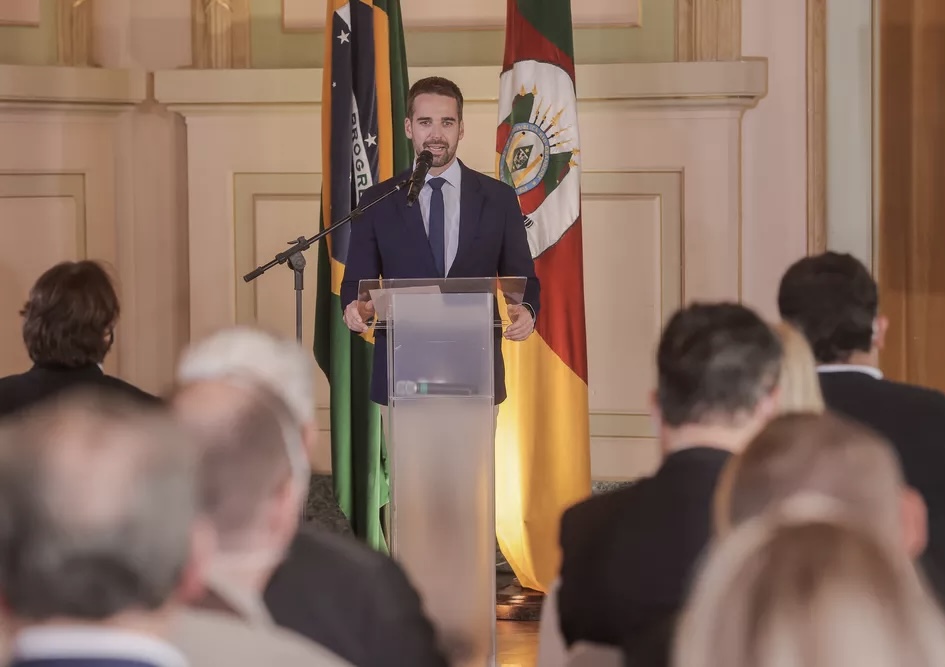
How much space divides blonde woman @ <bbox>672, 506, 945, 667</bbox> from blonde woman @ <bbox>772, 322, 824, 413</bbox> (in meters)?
1.01

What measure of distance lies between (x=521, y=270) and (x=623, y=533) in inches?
94.0

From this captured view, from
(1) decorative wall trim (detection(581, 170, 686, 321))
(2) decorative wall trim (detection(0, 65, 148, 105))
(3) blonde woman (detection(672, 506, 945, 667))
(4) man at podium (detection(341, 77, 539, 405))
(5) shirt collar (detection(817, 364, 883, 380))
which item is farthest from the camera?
(2) decorative wall trim (detection(0, 65, 148, 105))

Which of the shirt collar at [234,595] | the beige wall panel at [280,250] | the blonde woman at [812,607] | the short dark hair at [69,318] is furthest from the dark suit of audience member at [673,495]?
the beige wall panel at [280,250]

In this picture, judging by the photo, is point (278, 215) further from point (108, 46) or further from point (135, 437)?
point (135, 437)

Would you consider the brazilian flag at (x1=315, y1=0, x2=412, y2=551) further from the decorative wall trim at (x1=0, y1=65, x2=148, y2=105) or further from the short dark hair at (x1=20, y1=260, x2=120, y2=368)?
the short dark hair at (x1=20, y1=260, x2=120, y2=368)

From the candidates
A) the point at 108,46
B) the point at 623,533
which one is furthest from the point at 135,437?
the point at 108,46

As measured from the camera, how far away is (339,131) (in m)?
5.06

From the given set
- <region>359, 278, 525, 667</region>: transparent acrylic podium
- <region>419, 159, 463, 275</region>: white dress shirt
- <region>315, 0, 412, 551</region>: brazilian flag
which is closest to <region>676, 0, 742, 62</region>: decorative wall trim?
<region>315, 0, 412, 551</region>: brazilian flag

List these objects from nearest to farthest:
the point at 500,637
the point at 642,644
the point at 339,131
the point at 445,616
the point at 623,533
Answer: the point at 642,644 < the point at 623,533 < the point at 445,616 < the point at 500,637 < the point at 339,131

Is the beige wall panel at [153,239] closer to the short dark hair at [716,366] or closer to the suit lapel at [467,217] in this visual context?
the suit lapel at [467,217]

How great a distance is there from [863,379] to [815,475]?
1.57 m

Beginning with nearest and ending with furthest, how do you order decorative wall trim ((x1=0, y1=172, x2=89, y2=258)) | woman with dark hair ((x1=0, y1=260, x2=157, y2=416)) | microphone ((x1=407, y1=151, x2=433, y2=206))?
woman with dark hair ((x1=0, y1=260, x2=157, y2=416)), microphone ((x1=407, y1=151, x2=433, y2=206)), decorative wall trim ((x1=0, y1=172, x2=89, y2=258))

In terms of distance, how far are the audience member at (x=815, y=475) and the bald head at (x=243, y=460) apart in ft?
1.73

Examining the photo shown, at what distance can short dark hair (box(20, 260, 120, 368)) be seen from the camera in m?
3.24
